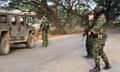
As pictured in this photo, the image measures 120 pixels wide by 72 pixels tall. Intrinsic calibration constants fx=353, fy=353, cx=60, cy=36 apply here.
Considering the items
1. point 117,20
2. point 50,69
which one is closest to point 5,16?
point 50,69

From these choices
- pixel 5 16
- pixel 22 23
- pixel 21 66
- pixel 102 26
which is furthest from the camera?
pixel 22 23

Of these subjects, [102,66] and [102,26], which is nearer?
[102,26]

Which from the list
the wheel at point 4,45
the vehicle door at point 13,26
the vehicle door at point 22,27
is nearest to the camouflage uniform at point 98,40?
the wheel at point 4,45

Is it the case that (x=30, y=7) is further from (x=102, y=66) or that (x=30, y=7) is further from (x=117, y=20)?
(x=102, y=66)

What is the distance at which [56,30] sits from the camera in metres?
33.2

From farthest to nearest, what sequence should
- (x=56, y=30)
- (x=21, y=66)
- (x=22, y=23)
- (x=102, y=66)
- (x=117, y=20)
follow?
(x=117, y=20) < (x=56, y=30) < (x=22, y=23) < (x=21, y=66) < (x=102, y=66)

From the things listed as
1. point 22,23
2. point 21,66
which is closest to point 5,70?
point 21,66

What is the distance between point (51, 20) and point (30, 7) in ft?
9.30

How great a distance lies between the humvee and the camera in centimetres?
1551

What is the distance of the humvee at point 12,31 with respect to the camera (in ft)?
50.9

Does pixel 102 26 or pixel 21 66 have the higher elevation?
pixel 102 26

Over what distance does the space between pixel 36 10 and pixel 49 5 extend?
1.33 metres

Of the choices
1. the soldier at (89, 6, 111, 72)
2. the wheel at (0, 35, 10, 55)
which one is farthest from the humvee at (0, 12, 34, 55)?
the soldier at (89, 6, 111, 72)

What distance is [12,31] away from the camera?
16.3 m
